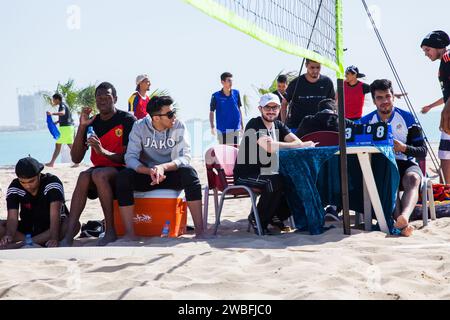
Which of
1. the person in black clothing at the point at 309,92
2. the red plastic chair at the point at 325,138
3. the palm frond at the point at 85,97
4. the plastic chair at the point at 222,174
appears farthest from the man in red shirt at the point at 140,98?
the palm frond at the point at 85,97

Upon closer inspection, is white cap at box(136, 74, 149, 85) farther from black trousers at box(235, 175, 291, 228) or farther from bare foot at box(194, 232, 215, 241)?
bare foot at box(194, 232, 215, 241)

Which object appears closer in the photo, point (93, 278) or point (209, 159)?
point (93, 278)

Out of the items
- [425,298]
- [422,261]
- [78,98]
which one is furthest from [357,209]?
[78,98]

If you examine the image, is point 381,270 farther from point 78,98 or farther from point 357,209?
point 78,98

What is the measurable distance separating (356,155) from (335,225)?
23.3 inches

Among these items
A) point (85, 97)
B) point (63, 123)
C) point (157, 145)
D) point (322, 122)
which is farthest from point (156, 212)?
point (85, 97)

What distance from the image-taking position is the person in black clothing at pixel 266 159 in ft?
17.7

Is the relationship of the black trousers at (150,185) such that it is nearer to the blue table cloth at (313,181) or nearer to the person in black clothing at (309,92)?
the blue table cloth at (313,181)

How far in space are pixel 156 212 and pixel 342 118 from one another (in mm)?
1568

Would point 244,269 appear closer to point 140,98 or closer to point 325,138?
point 325,138

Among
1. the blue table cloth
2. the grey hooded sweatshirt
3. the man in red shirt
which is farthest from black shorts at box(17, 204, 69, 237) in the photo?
the man in red shirt

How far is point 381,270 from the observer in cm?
386

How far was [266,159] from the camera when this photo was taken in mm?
5461

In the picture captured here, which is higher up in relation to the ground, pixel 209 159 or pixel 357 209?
pixel 209 159
